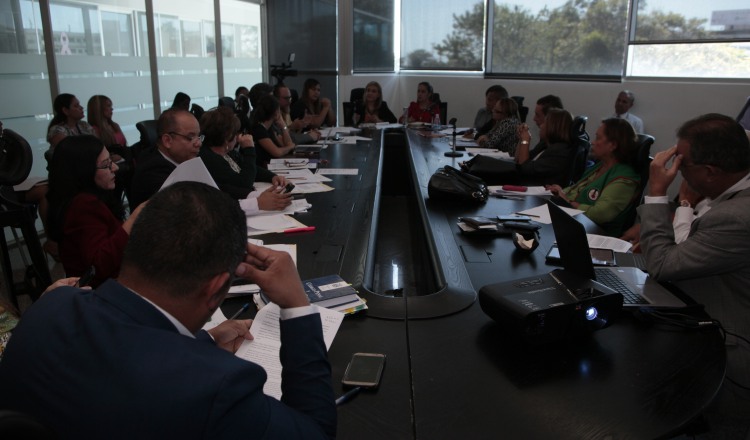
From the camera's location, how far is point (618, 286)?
179 cm

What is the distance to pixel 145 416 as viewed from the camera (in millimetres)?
732

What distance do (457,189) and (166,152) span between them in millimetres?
1442

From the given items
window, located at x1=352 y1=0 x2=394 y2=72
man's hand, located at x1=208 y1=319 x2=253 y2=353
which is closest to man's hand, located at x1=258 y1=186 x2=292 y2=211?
man's hand, located at x1=208 y1=319 x2=253 y2=353

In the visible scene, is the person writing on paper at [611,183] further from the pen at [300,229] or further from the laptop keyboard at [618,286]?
the pen at [300,229]

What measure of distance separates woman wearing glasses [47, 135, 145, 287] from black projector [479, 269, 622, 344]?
49.5 inches

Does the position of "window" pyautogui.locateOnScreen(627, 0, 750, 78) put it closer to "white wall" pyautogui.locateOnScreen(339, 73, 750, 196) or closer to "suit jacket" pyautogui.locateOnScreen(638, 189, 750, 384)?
"white wall" pyautogui.locateOnScreen(339, 73, 750, 196)

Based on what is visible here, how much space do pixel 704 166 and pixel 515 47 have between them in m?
6.29

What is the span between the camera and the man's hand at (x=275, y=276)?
1084 millimetres

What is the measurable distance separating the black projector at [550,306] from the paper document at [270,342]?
427mm

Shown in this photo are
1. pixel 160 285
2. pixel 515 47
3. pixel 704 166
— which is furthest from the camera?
pixel 515 47

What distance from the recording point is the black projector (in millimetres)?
1365

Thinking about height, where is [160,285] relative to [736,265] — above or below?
above

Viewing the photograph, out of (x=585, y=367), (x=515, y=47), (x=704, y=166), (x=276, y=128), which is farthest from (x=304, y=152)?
(x=515, y=47)

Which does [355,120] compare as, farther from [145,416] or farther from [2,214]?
[145,416]
